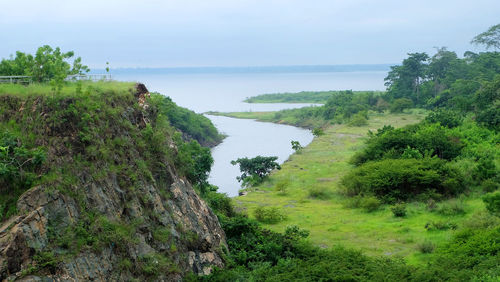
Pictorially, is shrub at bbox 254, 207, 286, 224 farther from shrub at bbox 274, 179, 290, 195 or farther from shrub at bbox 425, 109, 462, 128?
shrub at bbox 425, 109, 462, 128

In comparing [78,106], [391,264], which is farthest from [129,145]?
[391,264]

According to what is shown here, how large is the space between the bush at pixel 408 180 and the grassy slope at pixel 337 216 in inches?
65.1

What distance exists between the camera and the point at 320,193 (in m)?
38.0

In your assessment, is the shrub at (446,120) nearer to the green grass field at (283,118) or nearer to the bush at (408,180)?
the bush at (408,180)

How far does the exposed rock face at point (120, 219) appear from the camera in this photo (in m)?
12.9

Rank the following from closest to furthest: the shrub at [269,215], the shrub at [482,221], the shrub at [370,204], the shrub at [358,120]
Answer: the shrub at [482,221]
the shrub at [269,215]
the shrub at [370,204]
the shrub at [358,120]

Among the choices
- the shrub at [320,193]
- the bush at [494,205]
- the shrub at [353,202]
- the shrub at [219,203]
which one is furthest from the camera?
the shrub at [320,193]

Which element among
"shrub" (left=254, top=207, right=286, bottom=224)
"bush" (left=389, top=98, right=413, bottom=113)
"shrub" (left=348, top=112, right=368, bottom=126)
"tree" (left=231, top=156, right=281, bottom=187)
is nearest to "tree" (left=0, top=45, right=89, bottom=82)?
"shrub" (left=254, top=207, right=286, bottom=224)

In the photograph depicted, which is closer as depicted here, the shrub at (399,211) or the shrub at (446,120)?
the shrub at (399,211)

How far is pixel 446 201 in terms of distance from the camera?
104ft

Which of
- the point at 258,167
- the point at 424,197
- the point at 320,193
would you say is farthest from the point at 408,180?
the point at 258,167

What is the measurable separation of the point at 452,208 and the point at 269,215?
11.2m

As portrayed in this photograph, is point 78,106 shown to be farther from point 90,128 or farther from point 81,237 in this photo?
point 81,237

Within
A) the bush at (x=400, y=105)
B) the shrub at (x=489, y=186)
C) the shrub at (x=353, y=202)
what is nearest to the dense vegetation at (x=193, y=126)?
the bush at (x=400, y=105)
